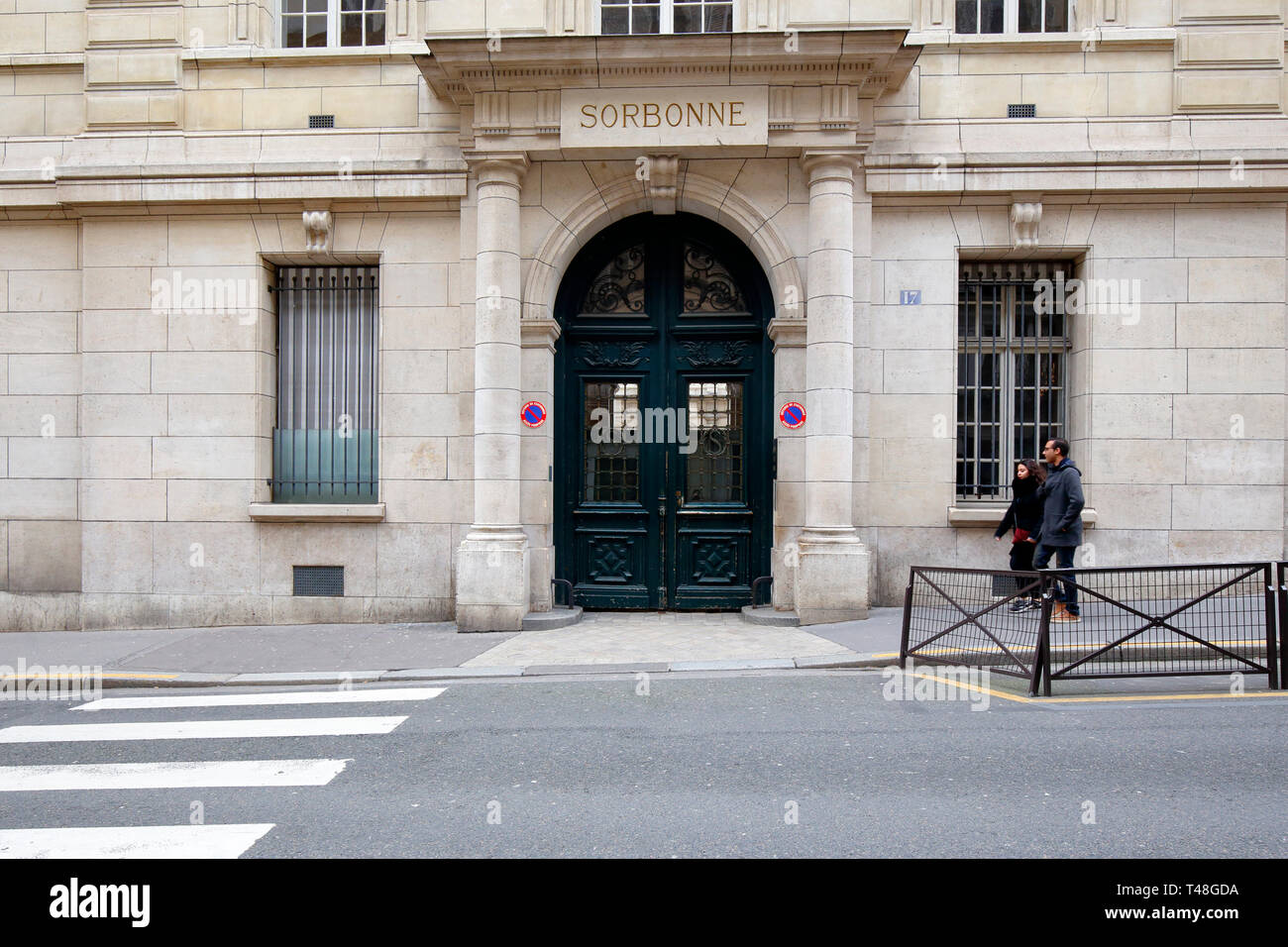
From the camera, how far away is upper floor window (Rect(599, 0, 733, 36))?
437 inches

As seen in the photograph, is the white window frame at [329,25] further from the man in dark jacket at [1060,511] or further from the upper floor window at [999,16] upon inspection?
the man in dark jacket at [1060,511]

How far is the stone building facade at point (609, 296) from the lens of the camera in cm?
1048

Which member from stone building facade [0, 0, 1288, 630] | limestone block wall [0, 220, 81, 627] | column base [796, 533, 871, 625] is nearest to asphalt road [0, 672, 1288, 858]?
column base [796, 533, 871, 625]

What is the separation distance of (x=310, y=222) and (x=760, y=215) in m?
5.75

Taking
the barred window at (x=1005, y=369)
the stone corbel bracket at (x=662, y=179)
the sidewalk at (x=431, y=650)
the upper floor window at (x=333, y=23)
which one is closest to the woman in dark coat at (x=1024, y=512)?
the barred window at (x=1005, y=369)

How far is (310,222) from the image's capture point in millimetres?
11039

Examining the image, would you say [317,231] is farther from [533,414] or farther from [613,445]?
[613,445]

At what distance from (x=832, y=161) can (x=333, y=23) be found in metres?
6.91

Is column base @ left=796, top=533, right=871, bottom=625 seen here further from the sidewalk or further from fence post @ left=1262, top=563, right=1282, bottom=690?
fence post @ left=1262, top=563, right=1282, bottom=690

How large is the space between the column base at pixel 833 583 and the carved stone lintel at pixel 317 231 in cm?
731

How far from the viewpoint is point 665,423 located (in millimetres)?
11484

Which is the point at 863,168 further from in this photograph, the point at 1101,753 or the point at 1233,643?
the point at 1101,753

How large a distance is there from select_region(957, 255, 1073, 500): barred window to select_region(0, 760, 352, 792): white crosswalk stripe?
8.64 m

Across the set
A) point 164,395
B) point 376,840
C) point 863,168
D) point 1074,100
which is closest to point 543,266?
point 863,168
